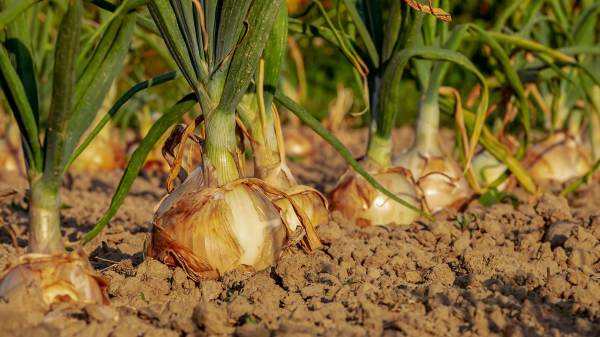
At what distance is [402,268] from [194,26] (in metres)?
0.74

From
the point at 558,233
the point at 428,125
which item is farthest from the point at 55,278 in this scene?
the point at 428,125

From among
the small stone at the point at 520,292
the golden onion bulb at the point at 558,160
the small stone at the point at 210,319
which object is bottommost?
the small stone at the point at 210,319

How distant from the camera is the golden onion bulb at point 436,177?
2.03 metres

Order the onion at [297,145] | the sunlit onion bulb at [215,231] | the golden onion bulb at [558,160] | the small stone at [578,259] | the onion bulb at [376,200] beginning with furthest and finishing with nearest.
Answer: the onion at [297,145]
the golden onion bulb at [558,160]
the onion bulb at [376,200]
the small stone at [578,259]
the sunlit onion bulb at [215,231]

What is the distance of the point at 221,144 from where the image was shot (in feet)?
4.40

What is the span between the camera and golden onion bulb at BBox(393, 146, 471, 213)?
203 centimetres

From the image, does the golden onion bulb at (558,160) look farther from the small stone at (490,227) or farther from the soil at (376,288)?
the small stone at (490,227)

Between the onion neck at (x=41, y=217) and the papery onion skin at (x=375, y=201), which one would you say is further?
the papery onion skin at (x=375, y=201)

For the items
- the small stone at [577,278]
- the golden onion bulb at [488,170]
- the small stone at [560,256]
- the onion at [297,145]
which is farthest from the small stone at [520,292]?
the onion at [297,145]

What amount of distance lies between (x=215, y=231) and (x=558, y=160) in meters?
2.27

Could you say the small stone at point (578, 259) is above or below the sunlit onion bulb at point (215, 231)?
above

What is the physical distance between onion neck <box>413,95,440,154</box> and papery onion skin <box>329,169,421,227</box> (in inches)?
8.9

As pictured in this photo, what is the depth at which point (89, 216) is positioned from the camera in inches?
80.4

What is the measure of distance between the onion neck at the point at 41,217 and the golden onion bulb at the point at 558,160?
2.46 metres
